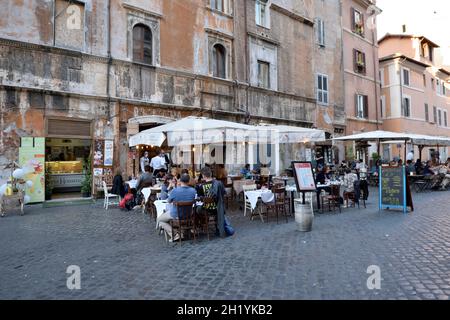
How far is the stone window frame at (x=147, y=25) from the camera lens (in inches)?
495

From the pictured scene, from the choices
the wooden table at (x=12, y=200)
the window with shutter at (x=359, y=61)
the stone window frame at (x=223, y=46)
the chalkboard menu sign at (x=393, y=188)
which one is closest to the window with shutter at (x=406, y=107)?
the window with shutter at (x=359, y=61)

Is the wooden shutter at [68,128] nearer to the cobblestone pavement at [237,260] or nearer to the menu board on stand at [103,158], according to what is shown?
the menu board on stand at [103,158]

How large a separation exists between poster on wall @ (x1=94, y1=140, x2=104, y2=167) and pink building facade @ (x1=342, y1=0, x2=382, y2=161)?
16771 mm

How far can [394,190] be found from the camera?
29.6 feet

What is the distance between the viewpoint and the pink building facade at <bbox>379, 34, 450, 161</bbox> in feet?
87.1

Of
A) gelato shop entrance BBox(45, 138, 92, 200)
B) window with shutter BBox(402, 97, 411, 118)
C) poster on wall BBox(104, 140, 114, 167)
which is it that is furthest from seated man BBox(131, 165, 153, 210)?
window with shutter BBox(402, 97, 411, 118)

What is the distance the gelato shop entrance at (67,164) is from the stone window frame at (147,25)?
4098 millimetres

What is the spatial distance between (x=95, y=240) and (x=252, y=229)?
10.7 feet

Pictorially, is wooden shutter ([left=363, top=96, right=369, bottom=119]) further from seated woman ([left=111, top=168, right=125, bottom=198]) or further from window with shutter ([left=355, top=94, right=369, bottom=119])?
seated woman ([left=111, top=168, right=125, bottom=198])

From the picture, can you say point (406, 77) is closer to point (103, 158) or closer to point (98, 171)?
point (103, 158)

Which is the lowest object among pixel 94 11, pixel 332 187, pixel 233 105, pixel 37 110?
pixel 332 187
